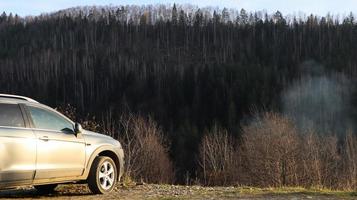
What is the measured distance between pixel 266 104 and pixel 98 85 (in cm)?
4808

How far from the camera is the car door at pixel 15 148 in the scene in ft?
27.4

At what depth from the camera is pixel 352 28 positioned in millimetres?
155750

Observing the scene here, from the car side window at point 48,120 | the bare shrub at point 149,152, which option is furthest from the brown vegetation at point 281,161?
the car side window at point 48,120

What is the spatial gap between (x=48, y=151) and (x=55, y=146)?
0.19 meters

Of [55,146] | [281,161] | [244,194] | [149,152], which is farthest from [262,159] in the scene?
[55,146]

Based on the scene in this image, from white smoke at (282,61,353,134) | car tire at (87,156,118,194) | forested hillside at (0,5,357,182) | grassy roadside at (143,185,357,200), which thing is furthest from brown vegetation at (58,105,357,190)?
white smoke at (282,61,353,134)

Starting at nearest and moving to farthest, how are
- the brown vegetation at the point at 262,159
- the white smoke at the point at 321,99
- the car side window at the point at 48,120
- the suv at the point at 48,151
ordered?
the suv at the point at 48,151
the car side window at the point at 48,120
the brown vegetation at the point at 262,159
the white smoke at the point at 321,99

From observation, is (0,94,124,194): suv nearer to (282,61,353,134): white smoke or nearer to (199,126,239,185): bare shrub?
(199,126,239,185): bare shrub

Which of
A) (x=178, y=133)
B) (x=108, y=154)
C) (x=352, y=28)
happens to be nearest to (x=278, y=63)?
(x=352, y=28)

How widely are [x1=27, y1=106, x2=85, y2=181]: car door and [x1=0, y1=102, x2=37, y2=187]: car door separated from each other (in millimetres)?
173

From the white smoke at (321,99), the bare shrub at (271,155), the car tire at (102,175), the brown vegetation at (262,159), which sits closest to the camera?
the car tire at (102,175)

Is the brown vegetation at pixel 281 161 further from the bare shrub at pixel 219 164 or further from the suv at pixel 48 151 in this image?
the suv at pixel 48 151

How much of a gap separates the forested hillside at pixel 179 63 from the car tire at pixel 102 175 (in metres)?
59.9

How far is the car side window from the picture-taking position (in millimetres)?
9195
